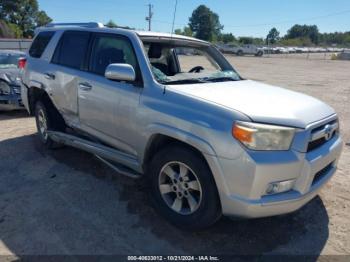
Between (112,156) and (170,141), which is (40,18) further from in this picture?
(170,141)

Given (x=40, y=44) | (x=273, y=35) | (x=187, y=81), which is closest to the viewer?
(x=187, y=81)

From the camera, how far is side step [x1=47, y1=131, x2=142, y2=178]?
3732mm

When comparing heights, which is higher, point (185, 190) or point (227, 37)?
point (185, 190)

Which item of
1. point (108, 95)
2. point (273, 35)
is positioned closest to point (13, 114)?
point (108, 95)

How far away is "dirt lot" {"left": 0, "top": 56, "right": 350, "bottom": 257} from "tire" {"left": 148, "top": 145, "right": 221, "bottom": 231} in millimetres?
160

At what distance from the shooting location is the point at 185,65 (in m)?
4.29

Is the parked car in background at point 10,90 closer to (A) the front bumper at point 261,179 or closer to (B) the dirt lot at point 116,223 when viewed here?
(B) the dirt lot at point 116,223

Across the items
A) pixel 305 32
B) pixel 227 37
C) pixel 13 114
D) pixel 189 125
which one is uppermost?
pixel 305 32

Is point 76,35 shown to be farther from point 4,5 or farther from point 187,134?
point 4,5

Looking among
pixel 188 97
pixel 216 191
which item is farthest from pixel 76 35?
pixel 216 191

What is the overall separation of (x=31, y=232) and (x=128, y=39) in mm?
2319

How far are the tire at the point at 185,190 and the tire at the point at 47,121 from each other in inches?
94.1

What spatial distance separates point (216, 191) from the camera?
297 centimetres

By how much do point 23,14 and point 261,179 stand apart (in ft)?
278
